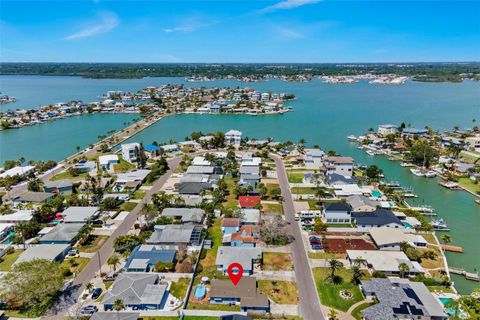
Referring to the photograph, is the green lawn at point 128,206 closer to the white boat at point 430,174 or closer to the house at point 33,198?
the house at point 33,198

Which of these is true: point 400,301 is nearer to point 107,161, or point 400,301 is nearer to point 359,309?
point 359,309

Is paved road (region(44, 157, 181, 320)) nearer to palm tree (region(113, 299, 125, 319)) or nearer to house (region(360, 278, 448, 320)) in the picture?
palm tree (region(113, 299, 125, 319))

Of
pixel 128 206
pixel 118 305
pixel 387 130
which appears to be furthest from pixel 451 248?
pixel 387 130

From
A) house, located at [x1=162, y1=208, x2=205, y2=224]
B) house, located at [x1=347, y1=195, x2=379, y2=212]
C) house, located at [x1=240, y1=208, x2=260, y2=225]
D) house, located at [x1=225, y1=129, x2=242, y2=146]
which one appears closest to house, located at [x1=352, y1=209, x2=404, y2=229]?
house, located at [x1=347, y1=195, x2=379, y2=212]

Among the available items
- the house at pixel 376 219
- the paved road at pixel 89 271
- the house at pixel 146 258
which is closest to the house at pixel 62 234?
the paved road at pixel 89 271

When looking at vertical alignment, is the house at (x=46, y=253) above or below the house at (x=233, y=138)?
below

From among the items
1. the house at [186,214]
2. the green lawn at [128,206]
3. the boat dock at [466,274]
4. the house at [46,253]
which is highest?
the house at [186,214]

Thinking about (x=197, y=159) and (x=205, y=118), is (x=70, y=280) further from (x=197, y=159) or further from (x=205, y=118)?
(x=205, y=118)
